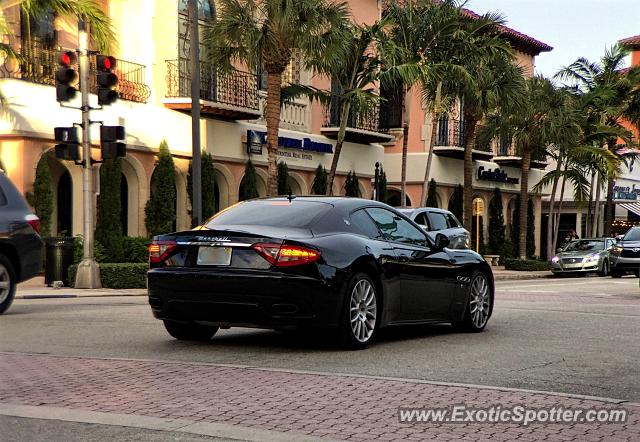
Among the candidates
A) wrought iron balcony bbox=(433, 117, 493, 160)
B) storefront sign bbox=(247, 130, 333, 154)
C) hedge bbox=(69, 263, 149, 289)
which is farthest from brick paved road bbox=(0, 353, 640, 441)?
wrought iron balcony bbox=(433, 117, 493, 160)

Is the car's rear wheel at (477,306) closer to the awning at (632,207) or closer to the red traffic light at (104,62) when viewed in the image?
the red traffic light at (104,62)

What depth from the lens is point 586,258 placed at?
125ft

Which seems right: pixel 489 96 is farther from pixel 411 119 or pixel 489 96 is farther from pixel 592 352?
pixel 592 352

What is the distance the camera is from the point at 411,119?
4503 centimetres

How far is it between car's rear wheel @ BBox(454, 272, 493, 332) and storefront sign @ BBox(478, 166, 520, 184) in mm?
36519

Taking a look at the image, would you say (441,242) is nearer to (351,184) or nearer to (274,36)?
(274,36)

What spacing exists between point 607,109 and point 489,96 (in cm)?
1269

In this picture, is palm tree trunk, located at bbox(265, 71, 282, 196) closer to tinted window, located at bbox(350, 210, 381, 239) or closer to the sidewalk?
the sidewalk

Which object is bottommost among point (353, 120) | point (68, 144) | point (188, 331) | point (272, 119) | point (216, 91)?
point (188, 331)

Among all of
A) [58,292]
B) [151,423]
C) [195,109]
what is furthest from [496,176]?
[151,423]

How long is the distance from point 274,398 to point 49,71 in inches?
782

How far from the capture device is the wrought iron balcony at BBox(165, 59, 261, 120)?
28.9m

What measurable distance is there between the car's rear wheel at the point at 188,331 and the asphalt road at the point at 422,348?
11 centimetres

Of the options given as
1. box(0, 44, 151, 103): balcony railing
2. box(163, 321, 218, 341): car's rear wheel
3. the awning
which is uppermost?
box(0, 44, 151, 103): balcony railing
